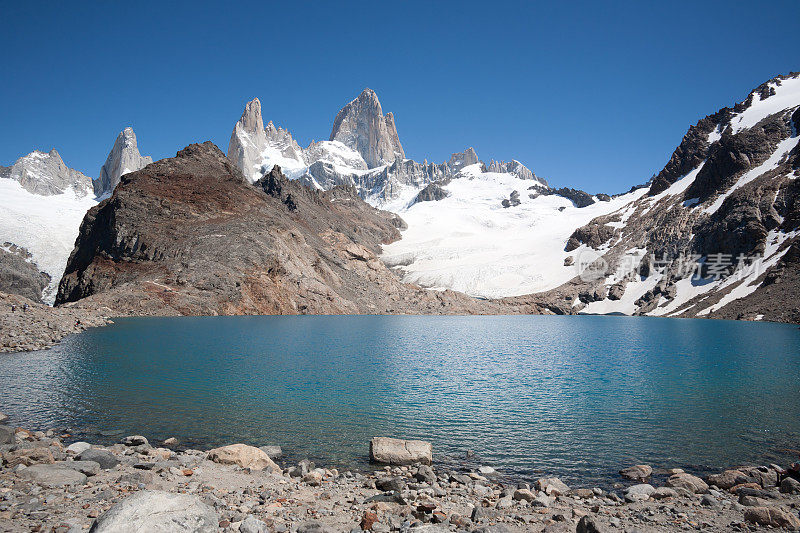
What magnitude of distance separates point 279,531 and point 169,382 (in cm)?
1821

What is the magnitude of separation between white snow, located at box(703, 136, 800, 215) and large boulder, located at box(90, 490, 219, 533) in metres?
149

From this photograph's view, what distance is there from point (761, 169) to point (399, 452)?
148m

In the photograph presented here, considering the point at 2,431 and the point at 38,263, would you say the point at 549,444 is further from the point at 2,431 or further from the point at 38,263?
the point at 38,263

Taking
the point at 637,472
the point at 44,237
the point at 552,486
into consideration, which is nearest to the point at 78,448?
the point at 552,486

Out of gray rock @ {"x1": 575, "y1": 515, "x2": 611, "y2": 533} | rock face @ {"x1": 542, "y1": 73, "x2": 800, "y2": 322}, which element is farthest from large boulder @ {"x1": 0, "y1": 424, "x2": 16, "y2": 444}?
rock face @ {"x1": 542, "y1": 73, "x2": 800, "y2": 322}

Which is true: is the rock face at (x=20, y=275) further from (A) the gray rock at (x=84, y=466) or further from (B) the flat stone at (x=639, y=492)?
(B) the flat stone at (x=639, y=492)

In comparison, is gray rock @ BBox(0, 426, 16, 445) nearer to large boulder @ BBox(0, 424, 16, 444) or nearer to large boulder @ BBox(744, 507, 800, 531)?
large boulder @ BBox(0, 424, 16, 444)

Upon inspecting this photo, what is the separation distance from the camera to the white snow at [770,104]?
161 metres

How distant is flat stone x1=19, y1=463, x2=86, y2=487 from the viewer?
9.88 metres

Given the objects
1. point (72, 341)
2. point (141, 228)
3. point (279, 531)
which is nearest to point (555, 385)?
point (279, 531)

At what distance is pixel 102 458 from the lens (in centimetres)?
1173

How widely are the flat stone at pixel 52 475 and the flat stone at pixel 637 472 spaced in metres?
13.8

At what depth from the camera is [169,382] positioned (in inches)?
940

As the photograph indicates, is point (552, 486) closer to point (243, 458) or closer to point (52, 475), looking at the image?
point (243, 458)
